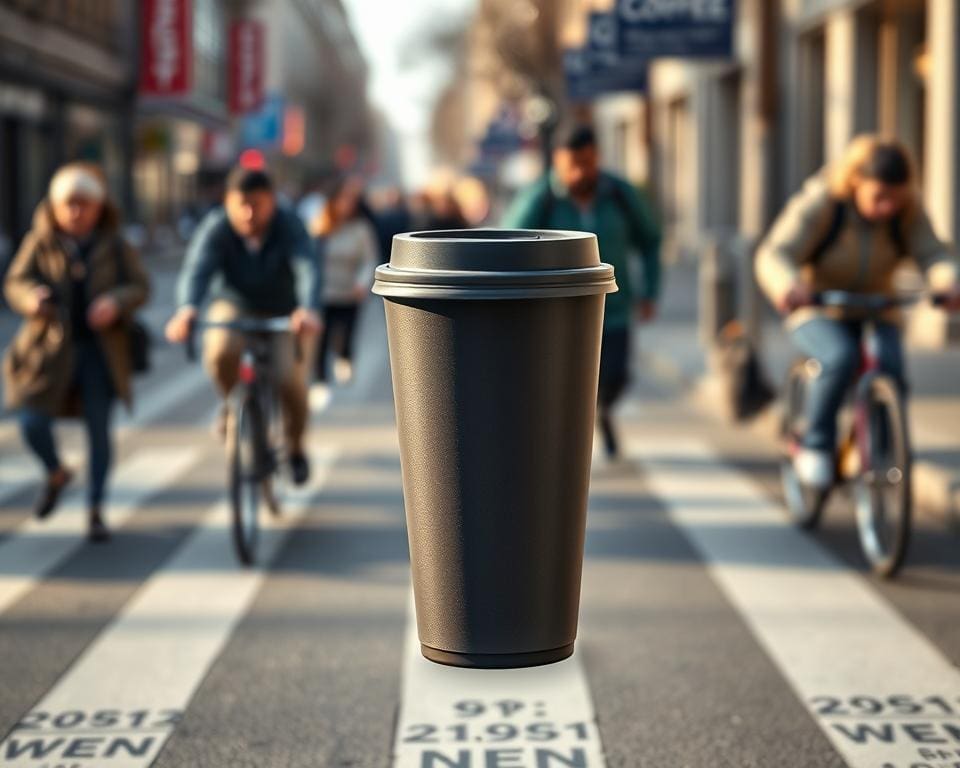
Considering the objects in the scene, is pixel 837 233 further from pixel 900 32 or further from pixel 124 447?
pixel 900 32

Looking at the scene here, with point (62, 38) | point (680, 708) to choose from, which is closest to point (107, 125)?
point (62, 38)

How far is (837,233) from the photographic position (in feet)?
23.0

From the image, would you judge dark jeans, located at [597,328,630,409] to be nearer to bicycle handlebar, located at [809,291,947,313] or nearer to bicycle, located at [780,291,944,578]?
bicycle, located at [780,291,944,578]

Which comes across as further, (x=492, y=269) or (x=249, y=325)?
(x=249, y=325)

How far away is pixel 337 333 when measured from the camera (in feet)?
43.7

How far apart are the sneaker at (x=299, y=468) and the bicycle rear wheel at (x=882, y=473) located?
2.74 metres

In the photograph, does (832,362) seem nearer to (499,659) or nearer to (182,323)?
(182,323)

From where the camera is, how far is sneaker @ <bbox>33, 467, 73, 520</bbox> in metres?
7.66

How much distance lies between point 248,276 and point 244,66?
53.4 meters

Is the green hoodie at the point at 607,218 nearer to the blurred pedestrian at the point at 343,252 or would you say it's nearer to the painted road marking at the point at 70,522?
the painted road marking at the point at 70,522

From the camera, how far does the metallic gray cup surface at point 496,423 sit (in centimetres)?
398

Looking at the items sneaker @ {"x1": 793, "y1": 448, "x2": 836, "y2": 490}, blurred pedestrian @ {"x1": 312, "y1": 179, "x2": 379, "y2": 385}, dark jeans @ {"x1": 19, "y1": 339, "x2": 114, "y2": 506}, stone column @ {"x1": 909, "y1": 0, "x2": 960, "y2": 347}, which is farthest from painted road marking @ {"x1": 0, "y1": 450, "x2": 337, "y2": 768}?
stone column @ {"x1": 909, "y1": 0, "x2": 960, "y2": 347}

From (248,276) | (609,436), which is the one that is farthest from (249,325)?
(609,436)

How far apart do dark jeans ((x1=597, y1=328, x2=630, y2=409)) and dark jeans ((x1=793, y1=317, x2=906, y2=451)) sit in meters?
2.16
